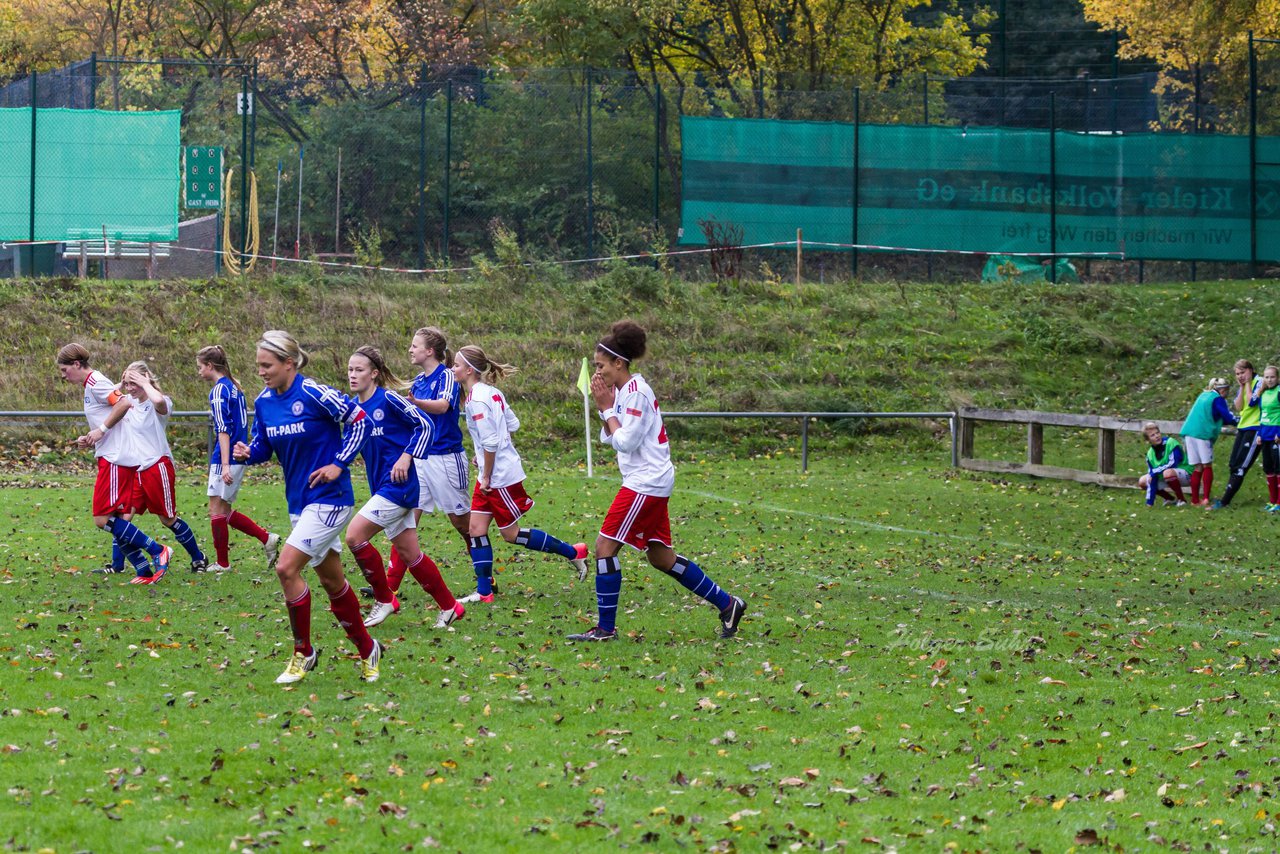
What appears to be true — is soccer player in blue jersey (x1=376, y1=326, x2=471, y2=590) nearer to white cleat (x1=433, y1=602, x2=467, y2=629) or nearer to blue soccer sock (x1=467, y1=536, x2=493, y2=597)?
blue soccer sock (x1=467, y1=536, x2=493, y2=597)

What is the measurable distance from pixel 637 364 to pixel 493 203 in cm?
647

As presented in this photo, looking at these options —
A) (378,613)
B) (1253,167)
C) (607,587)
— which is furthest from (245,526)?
(1253,167)

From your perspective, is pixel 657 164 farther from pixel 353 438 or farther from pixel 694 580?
pixel 353 438

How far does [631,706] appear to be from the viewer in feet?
24.9

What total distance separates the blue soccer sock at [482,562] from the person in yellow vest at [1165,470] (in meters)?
10.2

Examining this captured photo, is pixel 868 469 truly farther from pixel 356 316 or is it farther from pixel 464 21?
pixel 464 21

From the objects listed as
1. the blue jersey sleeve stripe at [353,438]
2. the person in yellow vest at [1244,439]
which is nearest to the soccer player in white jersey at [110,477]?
the blue jersey sleeve stripe at [353,438]

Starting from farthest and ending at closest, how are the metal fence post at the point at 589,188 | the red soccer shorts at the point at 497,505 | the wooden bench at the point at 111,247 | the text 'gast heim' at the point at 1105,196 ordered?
the text 'gast heim' at the point at 1105,196, the metal fence post at the point at 589,188, the wooden bench at the point at 111,247, the red soccer shorts at the point at 497,505

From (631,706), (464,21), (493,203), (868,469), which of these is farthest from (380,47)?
(631,706)

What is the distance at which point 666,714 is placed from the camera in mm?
7461

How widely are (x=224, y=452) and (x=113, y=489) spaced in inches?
36.3

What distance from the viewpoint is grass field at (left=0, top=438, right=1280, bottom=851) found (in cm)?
579

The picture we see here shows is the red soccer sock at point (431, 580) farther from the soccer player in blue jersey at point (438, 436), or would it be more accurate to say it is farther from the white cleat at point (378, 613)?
the soccer player in blue jersey at point (438, 436)

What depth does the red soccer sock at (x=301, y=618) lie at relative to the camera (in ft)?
26.0
